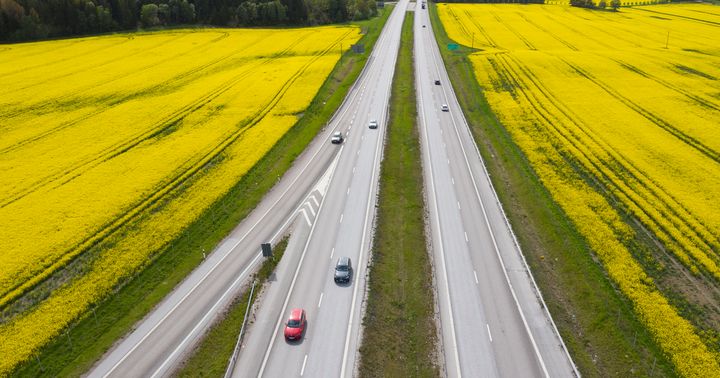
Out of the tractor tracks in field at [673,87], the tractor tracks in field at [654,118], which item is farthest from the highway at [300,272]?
the tractor tracks in field at [673,87]

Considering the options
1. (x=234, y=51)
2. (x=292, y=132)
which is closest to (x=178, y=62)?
(x=234, y=51)

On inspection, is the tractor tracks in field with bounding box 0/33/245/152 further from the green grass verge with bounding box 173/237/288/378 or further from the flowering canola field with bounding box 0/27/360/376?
the green grass verge with bounding box 173/237/288/378

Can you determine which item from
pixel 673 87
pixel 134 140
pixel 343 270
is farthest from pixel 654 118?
pixel 134 140

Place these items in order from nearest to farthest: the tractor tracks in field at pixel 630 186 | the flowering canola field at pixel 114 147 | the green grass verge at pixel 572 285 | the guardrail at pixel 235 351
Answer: the guardrail at pixel 235 351 → the green grass verge at pixel 572 285 → the flowering canola field at pixel 114 147 → the tractor tracks in field at pixel 630 186

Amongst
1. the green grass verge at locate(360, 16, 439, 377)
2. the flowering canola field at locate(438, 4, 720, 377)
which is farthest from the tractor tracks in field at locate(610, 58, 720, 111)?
the green grass verge at locate(360, 16, 439, 377)

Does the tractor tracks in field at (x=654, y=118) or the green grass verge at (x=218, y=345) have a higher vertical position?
the tractor tracks in field at (x=654, y=118)

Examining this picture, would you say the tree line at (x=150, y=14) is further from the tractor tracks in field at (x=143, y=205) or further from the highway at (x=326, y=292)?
the highway at (x=326, y=292)

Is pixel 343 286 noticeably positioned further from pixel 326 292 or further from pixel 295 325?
→ pixel 295 325
